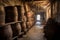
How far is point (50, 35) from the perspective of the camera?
511cm

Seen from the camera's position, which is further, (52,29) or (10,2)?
(10,2)

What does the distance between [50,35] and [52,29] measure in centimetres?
23

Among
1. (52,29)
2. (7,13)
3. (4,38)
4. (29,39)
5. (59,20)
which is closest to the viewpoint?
(4,38)

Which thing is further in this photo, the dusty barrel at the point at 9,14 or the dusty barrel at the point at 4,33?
the dusty barrel at the point at 9,14

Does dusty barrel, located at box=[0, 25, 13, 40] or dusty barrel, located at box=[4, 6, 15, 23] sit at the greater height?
dusty barrel, located at box=[4, 6, 15, 23]

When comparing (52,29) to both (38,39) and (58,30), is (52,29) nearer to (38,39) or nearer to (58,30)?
(58,30)

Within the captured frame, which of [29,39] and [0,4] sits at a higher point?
[0,4]

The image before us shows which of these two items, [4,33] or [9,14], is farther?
[9,14]

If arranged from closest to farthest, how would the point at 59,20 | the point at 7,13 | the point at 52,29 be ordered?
the point at 52,29 < the point at 59,20 < the point at 7,13

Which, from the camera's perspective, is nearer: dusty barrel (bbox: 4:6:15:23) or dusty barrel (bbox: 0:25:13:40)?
dusty barrel (bbox: 0:25:13:40)

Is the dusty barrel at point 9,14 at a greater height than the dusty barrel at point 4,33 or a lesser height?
greater

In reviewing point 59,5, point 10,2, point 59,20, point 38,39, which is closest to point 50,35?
point 59,20

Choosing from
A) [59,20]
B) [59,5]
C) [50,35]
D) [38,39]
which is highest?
[59,5]

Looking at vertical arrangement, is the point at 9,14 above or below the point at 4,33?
above
